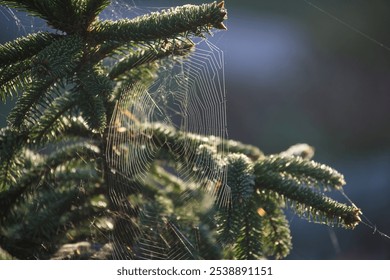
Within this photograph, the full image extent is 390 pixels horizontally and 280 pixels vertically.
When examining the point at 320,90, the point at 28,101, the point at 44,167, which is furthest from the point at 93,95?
the point at 320,90

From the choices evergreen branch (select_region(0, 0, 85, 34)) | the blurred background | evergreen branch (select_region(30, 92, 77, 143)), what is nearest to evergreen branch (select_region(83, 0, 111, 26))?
evergreen branch (select_region(0, 0, 85, 34))

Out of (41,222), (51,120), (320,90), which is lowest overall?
(41,222)

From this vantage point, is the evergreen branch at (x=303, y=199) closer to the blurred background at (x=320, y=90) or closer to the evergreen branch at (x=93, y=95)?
the evergreen branch at (x=93, y=95)

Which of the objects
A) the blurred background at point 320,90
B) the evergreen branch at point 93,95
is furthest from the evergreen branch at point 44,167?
the blurred background at point 320,90

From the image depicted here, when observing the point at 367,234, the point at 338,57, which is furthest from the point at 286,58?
the point at 367,234

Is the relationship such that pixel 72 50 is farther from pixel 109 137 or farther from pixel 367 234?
Result: pixel 367 234

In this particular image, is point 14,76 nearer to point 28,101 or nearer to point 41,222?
point 28,101

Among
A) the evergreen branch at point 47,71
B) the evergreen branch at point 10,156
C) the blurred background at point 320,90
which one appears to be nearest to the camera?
the evergreen branch at point 47,71
